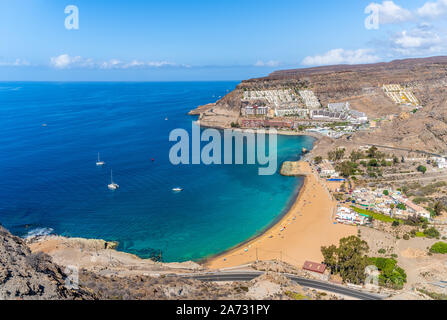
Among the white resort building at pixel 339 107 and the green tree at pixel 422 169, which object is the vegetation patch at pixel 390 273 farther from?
the white resort building at pixel 339 107

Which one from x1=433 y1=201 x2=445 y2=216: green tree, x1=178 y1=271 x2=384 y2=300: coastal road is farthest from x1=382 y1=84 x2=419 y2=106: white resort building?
x1=178 y1=271 x2=384 y2=300: coastal road

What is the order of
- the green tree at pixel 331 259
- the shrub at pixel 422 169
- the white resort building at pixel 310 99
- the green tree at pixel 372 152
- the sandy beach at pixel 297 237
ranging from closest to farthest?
the green tree at pixel 331 259, the sandy beach at pixel 297 237, the shrub at pixel 422 169, the green tree at pixel 372 152, the white resort building at pixel 310 99

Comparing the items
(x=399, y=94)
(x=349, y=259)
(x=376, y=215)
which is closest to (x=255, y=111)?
(x=399, y=94)

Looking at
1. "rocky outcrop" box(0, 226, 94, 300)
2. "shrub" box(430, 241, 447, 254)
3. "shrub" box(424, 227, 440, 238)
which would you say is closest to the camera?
"rocky outcrop" box(0, 226, 94, 300)

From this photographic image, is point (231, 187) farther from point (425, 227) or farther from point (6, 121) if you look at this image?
point (6, 121)

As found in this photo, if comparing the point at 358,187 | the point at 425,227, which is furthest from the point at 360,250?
the point at 358,187

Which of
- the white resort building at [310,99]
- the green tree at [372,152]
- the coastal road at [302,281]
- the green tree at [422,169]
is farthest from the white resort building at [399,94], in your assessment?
the coastal road at [302,281]

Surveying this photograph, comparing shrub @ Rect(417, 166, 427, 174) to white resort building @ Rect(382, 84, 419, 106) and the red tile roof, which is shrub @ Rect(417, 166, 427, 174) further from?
white resort building @ Rect(382, 84, 419, 106)
